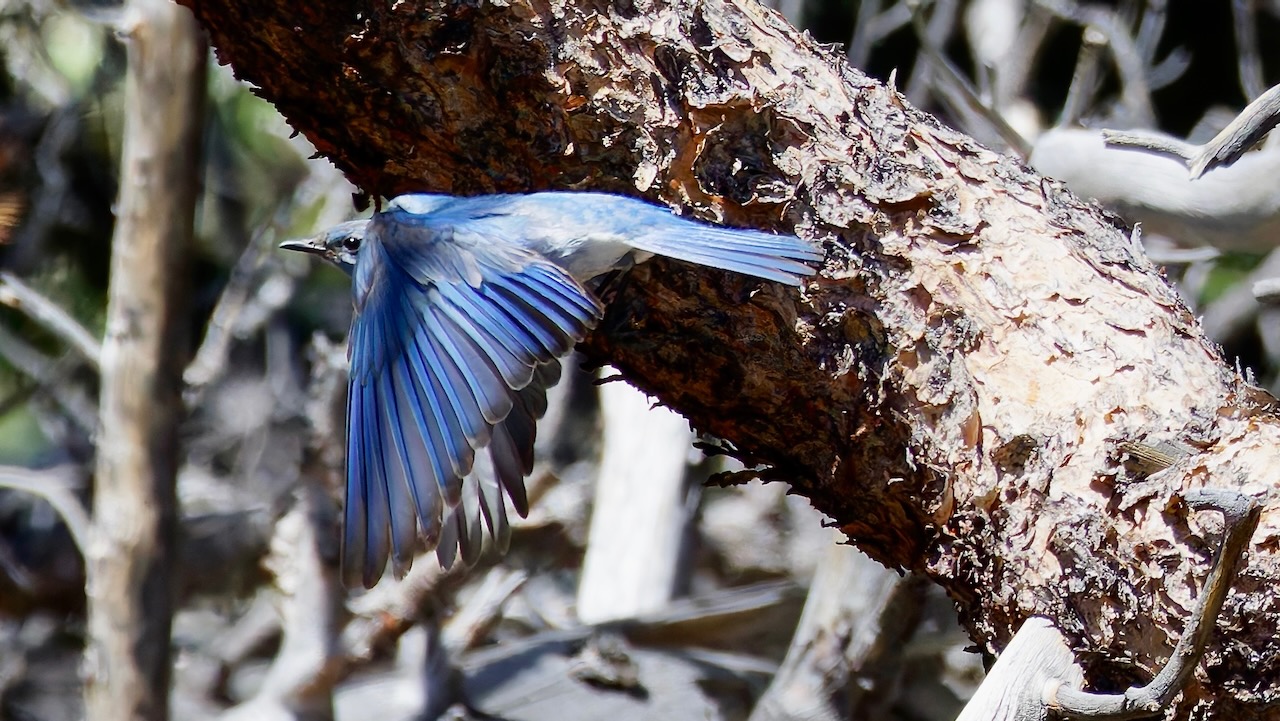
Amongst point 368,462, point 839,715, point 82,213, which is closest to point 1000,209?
point 368,462

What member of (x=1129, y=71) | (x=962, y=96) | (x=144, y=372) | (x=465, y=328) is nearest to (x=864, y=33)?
(x=1129, y=71)

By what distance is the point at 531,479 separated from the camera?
3.43 meters

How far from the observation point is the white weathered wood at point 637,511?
158 inches

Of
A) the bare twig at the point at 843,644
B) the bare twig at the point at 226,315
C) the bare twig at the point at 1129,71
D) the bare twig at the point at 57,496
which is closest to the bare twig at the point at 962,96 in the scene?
the bare twig at the point at 1129,71

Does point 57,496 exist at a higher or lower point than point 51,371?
higher

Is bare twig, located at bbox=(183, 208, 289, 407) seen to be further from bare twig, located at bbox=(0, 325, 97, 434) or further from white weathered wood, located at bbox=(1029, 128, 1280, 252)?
white weathered wood, located at bbox=(1029, 128, 1280, 252)

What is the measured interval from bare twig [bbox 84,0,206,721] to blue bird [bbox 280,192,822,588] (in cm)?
115

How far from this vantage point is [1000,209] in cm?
171

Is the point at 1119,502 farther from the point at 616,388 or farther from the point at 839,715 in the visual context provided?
the point at 616,388

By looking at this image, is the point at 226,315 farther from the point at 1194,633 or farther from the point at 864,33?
the point at 1194,633

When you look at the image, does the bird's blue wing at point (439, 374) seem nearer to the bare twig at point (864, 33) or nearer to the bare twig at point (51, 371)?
the bare twig at point (51, 371)

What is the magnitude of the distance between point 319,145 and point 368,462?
0.46 m

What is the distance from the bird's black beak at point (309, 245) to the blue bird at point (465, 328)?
0.98 ft

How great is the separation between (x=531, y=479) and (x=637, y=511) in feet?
2.22
